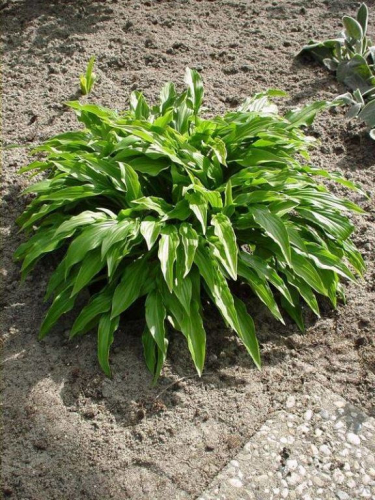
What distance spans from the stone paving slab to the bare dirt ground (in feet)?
0.23

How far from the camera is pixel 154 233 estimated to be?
338 cm

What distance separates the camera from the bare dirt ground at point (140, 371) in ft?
9.84

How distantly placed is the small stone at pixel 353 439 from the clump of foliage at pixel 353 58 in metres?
2.65

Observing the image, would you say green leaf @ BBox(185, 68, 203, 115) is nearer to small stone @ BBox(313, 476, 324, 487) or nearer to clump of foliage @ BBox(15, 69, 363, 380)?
clump of foliage @ BBox(15, 69, 363, 380)

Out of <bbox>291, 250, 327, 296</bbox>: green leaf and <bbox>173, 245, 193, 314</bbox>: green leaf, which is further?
<bbox>291, 250, 327, 296</bbox>: green leaf

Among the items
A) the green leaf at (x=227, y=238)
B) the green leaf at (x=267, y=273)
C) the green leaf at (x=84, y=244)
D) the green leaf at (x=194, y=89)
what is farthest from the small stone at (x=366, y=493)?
the green leaf at (x=194, y=89)

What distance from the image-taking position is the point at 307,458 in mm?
3059

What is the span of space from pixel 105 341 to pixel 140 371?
243mm

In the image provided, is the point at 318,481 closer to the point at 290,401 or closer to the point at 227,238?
the point at 290,401

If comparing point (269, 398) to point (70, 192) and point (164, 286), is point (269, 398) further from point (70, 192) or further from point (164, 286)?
point (70, 192)

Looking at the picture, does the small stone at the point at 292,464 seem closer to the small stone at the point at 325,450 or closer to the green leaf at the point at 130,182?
the small stone at the point at 325,450

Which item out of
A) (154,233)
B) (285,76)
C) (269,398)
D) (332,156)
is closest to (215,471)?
(269,398)

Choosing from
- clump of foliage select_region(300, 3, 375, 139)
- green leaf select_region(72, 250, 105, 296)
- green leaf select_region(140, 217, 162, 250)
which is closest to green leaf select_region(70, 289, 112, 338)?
green leaf select_region(72, 250, 105, 296)

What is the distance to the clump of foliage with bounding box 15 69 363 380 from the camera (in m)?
3.36
